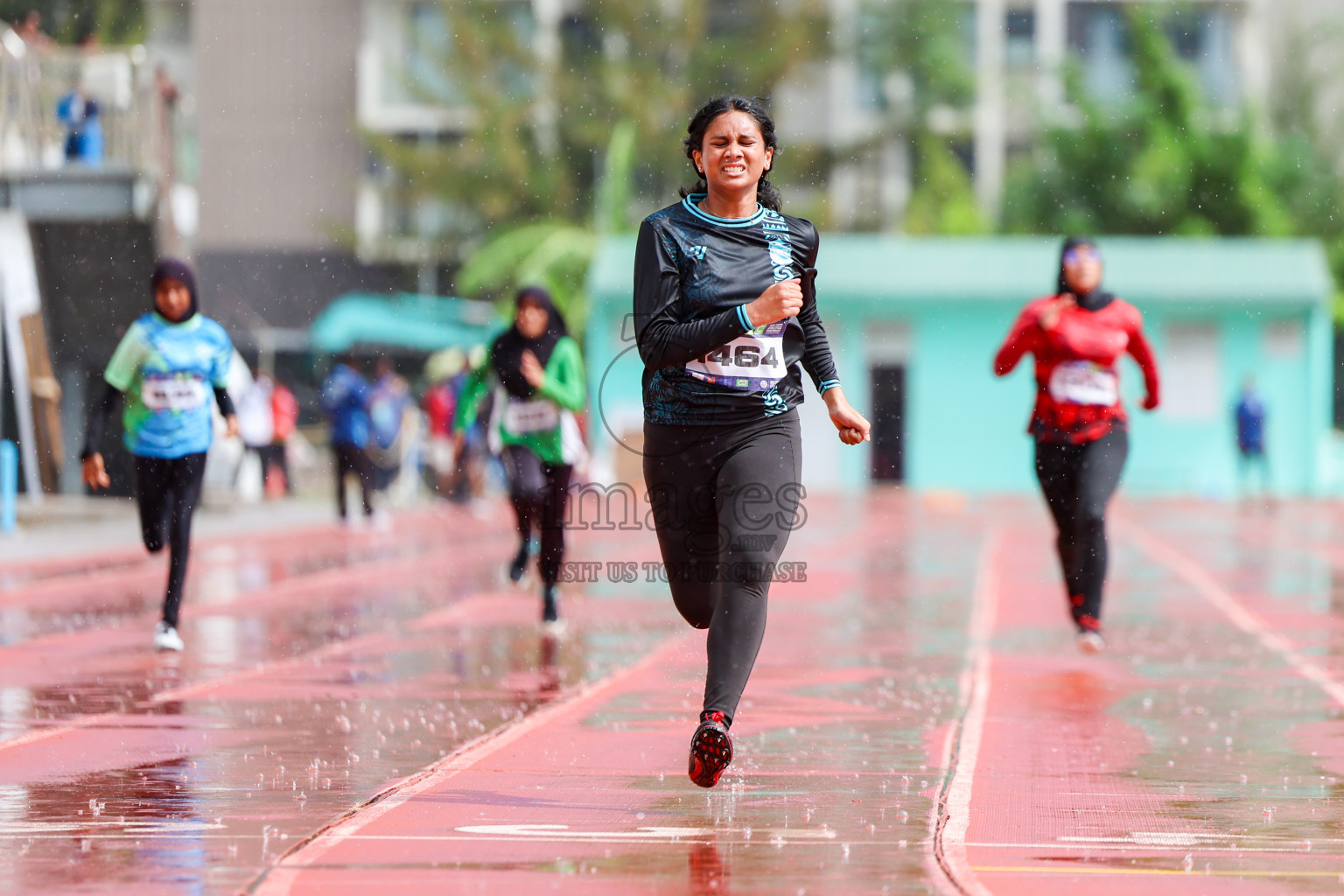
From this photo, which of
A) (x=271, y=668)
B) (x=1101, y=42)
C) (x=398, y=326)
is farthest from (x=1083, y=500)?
(x=1101, y=42)

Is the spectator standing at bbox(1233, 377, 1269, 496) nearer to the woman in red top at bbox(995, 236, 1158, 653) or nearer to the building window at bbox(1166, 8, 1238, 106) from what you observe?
the building window at bbox(1166, 8, 1238, 106)

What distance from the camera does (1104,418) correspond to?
9.70 meters

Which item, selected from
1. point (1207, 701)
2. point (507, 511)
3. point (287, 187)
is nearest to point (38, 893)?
point (1207, 701)

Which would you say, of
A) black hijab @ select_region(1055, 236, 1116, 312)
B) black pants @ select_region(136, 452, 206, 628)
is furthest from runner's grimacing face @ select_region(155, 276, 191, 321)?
black hijab @ select_region(1055, 236, 1116, 312)

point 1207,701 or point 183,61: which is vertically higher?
point 183,61

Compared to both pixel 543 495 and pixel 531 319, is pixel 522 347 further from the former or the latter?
pixel 543 495

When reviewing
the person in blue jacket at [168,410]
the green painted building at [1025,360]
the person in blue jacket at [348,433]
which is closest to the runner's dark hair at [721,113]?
the person in blue jacket at [168,410]

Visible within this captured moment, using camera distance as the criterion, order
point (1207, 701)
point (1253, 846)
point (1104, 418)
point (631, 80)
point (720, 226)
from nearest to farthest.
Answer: point (1253, 846) → point (720, 226) → point (1207, 701) → point (1104, 418) → point (631, 80)

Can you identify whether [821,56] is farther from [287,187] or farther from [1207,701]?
[1207,701]

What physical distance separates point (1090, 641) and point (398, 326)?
100.0 ft

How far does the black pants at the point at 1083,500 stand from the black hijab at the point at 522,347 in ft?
9.23

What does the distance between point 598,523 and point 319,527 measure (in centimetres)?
328

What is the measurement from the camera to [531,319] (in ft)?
36.7

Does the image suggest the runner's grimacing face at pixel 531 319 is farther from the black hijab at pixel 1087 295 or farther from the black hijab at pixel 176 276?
the black hijab at pixel 1087 295
